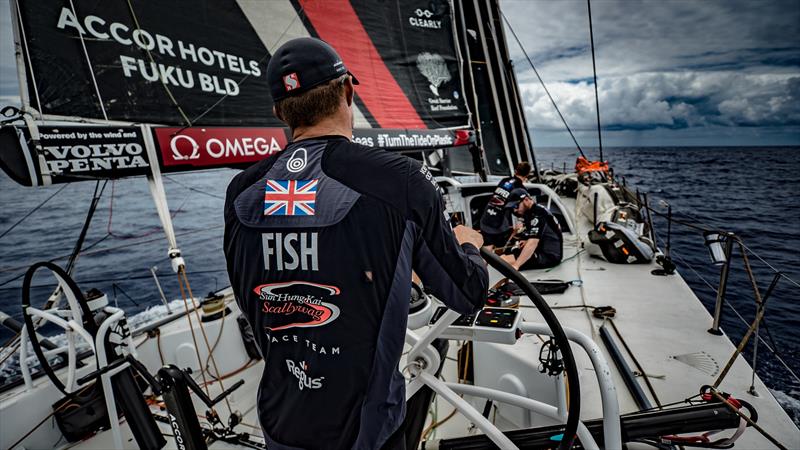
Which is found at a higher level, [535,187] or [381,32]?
[381,32]

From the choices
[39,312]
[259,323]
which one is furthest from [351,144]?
[39,312]

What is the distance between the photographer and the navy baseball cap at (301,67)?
94 cm

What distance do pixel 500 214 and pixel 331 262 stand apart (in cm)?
433

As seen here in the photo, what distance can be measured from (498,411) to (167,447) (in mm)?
2373

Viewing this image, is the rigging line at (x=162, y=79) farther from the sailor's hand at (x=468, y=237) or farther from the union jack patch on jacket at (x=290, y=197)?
the sailor's hand at (x=468, y=237)

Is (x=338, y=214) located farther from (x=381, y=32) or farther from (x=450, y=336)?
(x=381, y=32)

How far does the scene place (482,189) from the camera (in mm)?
6023

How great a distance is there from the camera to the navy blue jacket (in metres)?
0.87

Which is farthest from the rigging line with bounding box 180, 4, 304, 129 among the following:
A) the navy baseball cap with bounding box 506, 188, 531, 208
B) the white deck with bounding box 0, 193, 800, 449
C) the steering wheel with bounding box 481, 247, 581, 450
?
the navy baseball cap with bounding box 506, 188, 531, 208

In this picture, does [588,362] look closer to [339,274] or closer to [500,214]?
[339,274]

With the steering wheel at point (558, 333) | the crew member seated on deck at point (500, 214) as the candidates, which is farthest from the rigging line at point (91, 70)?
the crew member seated on deck at point (500, 214)

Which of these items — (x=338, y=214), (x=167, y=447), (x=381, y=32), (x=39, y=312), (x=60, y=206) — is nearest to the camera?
(x=338, y=214)

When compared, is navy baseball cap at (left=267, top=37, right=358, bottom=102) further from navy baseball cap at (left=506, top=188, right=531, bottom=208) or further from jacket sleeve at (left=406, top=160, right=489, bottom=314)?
navy baseball cap at (left=506, top=188, right=531, bottom=208)

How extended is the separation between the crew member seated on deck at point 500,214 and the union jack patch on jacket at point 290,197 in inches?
165
